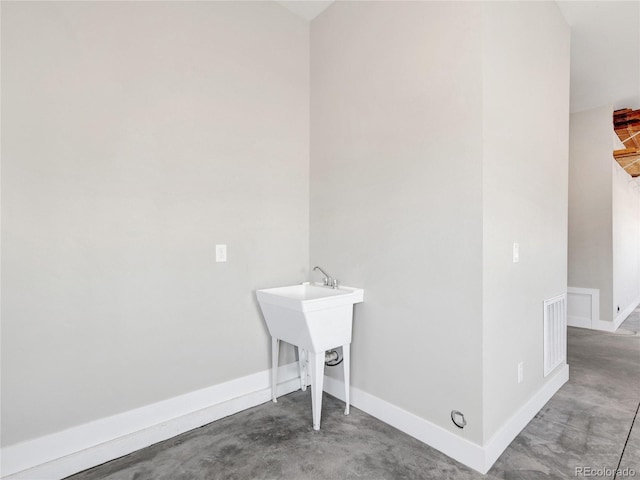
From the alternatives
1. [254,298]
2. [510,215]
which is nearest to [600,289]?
[510,215]

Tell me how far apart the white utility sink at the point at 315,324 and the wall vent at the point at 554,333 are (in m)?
1.40

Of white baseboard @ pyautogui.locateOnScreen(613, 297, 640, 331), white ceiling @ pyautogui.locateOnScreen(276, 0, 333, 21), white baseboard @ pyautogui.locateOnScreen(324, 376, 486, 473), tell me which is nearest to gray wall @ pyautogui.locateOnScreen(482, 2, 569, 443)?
white baseboard @ pyautogui.locateOnScreen(324, 376, 486, 473)

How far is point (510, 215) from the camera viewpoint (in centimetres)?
198

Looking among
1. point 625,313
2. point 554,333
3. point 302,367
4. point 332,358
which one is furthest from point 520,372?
point 625,313

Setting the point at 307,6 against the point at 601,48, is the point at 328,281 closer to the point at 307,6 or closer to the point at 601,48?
the point at 307,6

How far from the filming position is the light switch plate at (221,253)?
230 centimetres

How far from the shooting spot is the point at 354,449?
192 cm

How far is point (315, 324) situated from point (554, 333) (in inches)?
75.5

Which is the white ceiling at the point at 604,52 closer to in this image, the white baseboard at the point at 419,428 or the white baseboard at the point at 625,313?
the white baseboard at the point at 625,313

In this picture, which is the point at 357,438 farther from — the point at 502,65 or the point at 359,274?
the point at 502,65

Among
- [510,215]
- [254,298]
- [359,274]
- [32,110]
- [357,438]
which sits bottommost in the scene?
[357,438]

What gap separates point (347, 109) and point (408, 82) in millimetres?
527

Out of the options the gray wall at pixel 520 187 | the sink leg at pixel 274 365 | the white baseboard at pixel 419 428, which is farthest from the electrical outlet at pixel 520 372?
the sink leg at pixel 274 365

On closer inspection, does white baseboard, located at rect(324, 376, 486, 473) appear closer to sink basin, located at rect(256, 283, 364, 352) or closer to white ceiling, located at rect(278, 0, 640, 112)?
sink basin, located at rect(256, 283, 364, 352)
